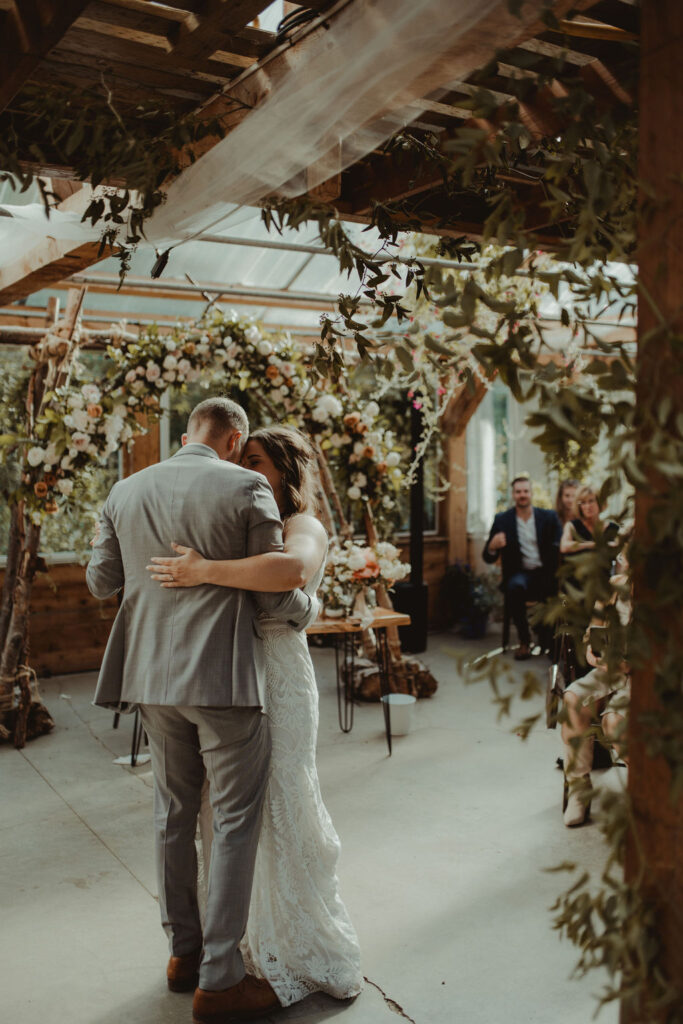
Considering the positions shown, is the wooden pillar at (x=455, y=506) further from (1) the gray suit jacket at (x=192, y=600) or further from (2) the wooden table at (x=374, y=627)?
(1) the gray suit jacket at (x=192, y=600)

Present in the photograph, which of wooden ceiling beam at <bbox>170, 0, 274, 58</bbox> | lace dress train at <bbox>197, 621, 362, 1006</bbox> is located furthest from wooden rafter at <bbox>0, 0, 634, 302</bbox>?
lace dress train at <bbox>197, 621, 362, 1006</bbox>

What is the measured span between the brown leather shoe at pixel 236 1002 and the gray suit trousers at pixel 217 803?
0.09 feet

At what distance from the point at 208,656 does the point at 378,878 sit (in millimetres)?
1501

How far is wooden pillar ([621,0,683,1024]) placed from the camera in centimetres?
115

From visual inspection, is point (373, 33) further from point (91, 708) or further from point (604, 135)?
point (91, 708)

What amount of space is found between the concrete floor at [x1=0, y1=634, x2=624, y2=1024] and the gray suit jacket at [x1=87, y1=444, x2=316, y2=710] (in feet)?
2.57

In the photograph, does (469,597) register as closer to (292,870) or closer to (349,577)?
(349,577)

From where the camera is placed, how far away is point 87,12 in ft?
6.71

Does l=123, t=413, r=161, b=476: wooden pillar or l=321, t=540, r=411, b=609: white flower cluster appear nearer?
l=321, t=540, r=411, b=609: white flower cluster

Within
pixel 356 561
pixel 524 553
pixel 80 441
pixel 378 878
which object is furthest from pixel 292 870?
pixel 524 553

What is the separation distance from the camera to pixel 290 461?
2721mm

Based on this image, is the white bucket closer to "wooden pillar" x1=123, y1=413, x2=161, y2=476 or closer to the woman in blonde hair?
the woman in blonde hair

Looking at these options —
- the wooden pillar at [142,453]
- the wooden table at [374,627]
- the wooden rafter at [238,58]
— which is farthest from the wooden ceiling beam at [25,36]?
the wooden pillar at [142,453]

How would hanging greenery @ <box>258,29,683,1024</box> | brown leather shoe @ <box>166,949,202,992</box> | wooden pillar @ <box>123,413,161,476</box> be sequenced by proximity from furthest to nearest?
wooden pillar @ <box>123,413,161,476</box>
brown leather shoe @ <box>166,949,202,992</box>
hanging greenery @ <box>258,29,683,1024</box>
